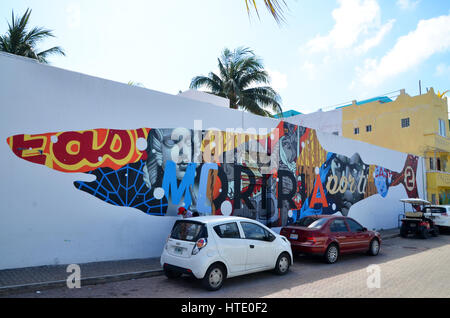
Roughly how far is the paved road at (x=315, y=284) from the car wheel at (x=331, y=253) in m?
0.21

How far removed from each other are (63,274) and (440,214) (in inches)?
779

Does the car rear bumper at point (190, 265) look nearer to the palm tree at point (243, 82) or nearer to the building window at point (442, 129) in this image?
the palm tree at point (243, 82)

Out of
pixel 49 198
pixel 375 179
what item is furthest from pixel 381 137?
pixel 49 198

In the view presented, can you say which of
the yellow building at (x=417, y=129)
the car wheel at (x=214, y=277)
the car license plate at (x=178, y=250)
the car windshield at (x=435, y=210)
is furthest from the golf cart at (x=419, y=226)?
the car license plate at (x=178, y=250)

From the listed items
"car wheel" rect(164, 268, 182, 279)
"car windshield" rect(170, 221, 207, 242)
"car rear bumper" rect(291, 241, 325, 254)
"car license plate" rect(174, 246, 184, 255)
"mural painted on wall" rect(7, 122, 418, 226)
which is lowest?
"car wheel" rect(164, 268, 182, 279)

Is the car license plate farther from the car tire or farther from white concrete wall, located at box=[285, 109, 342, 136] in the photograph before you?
white concrete wall, located at box=[285, 109, 342, 136]

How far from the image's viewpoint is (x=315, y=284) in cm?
757

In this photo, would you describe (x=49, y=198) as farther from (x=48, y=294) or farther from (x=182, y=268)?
(x=182, y=268)

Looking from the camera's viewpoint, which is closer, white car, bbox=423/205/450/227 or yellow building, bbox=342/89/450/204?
white car, bbox=423/205/450/227

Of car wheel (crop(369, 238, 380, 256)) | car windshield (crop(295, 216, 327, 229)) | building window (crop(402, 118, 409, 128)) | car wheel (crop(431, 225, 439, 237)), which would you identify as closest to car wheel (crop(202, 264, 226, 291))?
car windshield (crop(295, 216, 327, 229))

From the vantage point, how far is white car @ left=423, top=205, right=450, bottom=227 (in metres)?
18.4

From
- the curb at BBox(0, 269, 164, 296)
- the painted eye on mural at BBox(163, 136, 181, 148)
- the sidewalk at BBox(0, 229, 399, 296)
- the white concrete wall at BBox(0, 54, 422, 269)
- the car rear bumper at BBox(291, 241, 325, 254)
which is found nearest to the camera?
the curb at BBox(0, 269, 164, 296)

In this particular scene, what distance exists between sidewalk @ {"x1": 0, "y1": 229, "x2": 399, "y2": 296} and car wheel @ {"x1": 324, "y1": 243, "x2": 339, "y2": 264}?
517 centimetres

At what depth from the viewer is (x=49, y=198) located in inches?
332
